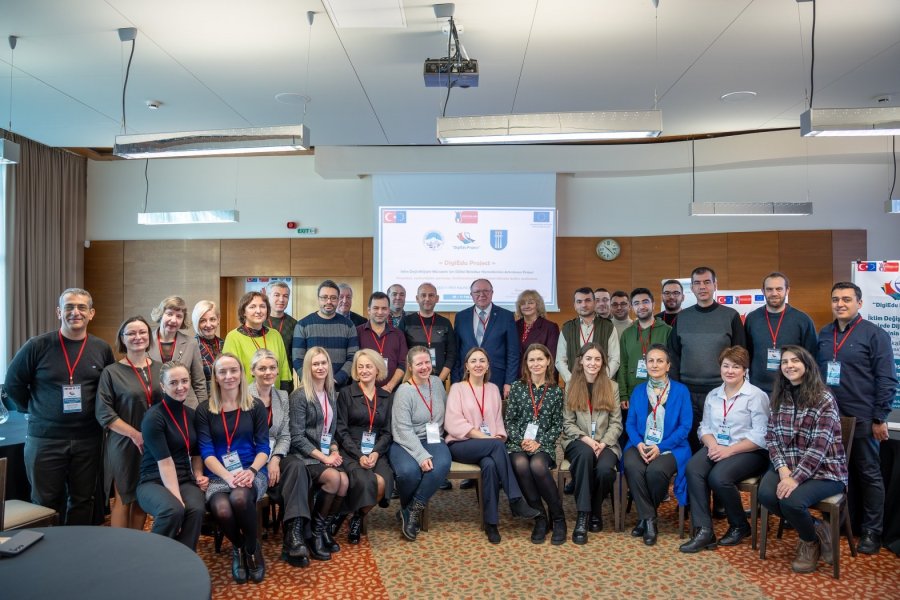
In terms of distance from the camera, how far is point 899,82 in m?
4.92

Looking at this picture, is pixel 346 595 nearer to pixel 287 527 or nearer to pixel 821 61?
pixel 287 527

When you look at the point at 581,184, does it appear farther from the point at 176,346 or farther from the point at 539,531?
the point at 176,346

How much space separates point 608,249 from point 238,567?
6.24 m

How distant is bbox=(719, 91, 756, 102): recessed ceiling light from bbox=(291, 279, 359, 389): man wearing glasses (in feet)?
12.5

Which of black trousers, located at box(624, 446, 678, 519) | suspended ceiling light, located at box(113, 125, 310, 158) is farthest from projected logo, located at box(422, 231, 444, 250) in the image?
black trousers, located at box(624, 446, 678, 519)

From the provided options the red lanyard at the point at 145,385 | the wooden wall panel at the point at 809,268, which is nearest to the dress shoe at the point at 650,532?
the red lanyard at the point at 145,385

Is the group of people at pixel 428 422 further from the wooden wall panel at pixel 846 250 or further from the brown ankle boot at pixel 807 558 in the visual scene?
the wooden wall panel at pixel 846 250

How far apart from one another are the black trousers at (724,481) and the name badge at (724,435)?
0.11 meters

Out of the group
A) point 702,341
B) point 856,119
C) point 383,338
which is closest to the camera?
point 856,119

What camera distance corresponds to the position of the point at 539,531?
3.62 meters

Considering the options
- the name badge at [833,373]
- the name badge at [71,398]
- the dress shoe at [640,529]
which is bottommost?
the dress shoe at [640,529]

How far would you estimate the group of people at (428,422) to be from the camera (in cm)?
315

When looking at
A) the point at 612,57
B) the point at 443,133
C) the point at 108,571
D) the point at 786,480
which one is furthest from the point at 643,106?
the point at 108,571

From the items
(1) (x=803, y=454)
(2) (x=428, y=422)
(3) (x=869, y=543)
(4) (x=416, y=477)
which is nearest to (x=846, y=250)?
(3) (x=869, y=543)
